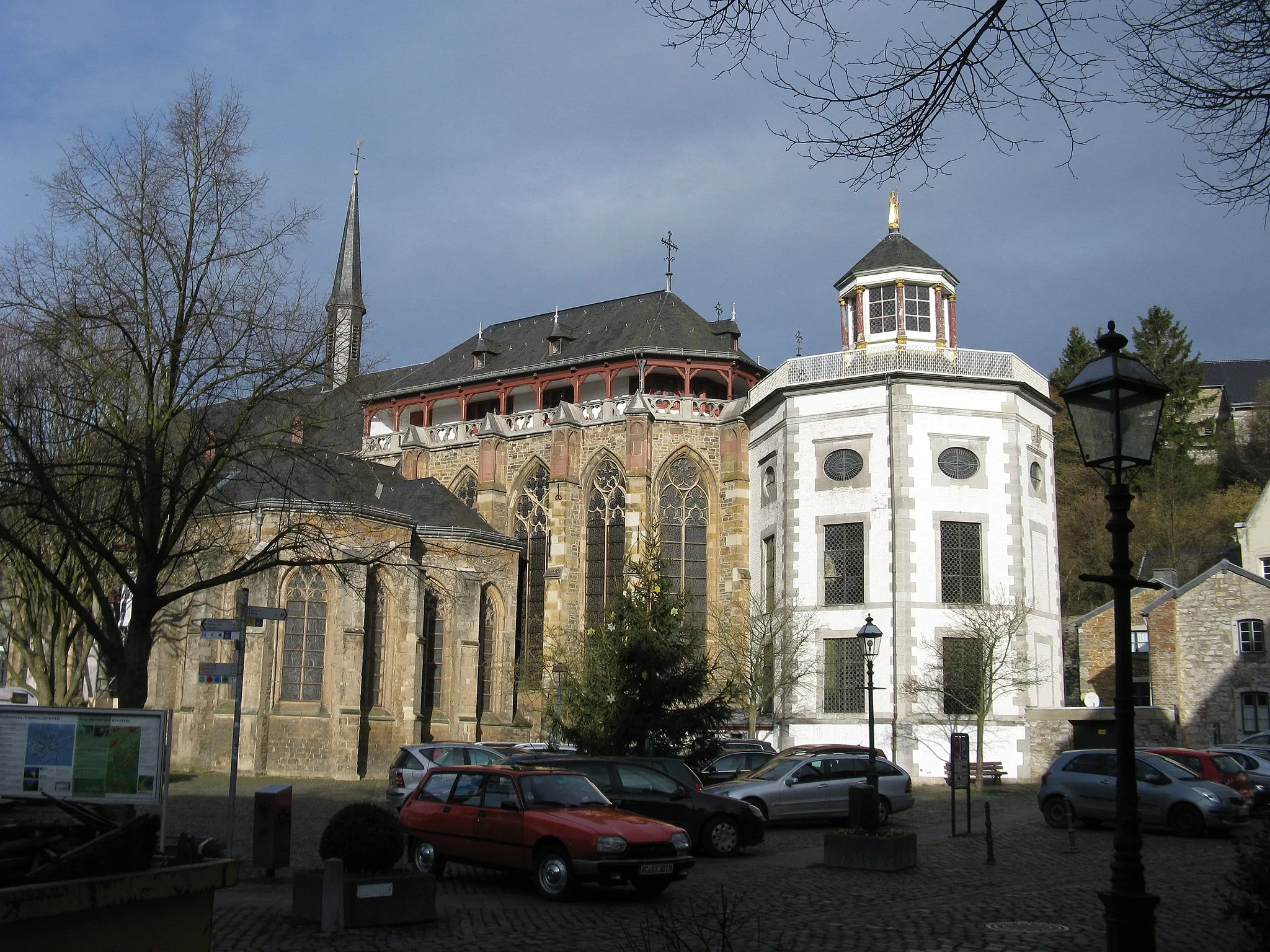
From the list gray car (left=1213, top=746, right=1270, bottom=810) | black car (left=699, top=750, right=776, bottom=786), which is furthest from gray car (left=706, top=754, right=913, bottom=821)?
gray car (left=1213, top=746, right=1270, bottom=810)

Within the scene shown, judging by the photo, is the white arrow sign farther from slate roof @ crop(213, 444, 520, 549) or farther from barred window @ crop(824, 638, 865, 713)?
barred window @ crop(824, 638, 865, 713)

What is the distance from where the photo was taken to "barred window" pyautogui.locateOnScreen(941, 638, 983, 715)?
33719 millimetres

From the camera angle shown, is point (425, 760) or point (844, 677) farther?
point (844, 677)

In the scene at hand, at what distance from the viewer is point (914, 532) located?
1390 inches

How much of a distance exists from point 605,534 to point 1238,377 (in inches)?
2392

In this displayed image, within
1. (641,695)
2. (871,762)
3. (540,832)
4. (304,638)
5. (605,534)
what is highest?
(605,534)

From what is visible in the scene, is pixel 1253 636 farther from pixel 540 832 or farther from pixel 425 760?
pixel 540 832

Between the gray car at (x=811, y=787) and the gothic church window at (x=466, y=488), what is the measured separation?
25152mm

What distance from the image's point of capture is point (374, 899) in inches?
436

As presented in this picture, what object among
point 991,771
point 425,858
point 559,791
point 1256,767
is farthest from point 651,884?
point 991,771

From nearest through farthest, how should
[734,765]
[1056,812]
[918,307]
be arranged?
[1056,812]
[734,765]
[918,307]

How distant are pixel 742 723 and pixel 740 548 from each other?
5.92 metres

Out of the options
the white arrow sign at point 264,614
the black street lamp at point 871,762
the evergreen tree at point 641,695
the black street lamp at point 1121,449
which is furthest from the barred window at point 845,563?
the black street lamp at point 1121,449

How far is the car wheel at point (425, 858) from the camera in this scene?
14.5 meters
